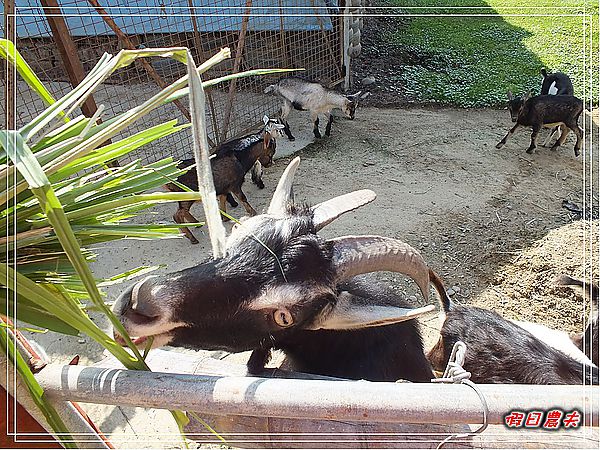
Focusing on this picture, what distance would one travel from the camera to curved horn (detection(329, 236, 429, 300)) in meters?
2.14

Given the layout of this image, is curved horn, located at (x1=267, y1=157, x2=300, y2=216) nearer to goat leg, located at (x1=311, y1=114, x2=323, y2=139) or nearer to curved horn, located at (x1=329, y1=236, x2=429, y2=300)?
curved horn, located at (x1=329, y1=236, x2=429, y2=300)

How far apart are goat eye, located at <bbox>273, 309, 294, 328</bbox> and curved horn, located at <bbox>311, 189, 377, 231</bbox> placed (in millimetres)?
405

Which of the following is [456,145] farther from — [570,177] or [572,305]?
[572,305]

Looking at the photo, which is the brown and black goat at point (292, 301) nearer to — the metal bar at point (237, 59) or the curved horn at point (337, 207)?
the curved horn at point (337, 207)

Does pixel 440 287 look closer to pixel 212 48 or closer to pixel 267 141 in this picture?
pixel 267 141

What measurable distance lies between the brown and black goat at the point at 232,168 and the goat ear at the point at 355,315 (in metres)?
3.74

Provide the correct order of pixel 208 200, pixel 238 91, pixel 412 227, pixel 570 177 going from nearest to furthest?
pixel 208 200 < pixel 412 227 < pixel 570 177 < pixel 238 91

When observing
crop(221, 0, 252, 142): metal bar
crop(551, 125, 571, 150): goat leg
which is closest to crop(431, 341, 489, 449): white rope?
crop(221, 0, 252, 142): metal bar

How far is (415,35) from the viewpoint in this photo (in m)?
13.6

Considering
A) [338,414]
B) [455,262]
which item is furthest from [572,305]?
[338,414]

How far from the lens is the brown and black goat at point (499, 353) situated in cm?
244

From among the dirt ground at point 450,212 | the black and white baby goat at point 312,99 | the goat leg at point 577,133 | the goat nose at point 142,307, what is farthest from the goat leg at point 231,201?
the goat leg at point 577,133

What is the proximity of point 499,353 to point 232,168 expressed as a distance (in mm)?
4244

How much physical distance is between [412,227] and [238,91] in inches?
196
